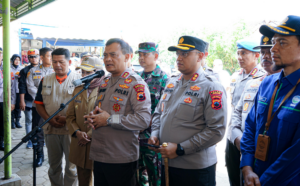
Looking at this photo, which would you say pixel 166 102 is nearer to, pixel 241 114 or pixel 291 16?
pixel 241 114

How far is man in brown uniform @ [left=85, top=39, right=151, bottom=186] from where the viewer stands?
205 cm

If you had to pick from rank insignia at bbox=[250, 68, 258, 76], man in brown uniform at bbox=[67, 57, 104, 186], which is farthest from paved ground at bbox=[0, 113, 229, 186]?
rank insignia at bbox=[250, 68, 258, 76]

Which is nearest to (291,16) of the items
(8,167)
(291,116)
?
(291,116)

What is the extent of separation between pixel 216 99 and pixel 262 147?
52 cm

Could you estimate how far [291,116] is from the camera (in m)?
1.28

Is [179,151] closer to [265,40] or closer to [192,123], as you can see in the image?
[192,123]

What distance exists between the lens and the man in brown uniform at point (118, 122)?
80.6 inches

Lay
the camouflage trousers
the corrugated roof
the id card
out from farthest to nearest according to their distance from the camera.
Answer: the corrugated roof < the camouflage trousers < the id card

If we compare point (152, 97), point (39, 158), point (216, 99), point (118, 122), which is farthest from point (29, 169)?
point (216, 99)

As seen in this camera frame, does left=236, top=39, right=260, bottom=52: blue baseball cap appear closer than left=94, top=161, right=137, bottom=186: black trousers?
No

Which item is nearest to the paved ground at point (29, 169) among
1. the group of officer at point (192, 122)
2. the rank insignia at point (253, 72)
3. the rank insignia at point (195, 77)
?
the group of officer at point (192, 122)

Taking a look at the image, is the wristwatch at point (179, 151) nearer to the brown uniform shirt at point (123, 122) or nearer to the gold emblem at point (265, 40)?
the brown uniform shirt at point (123, 122)

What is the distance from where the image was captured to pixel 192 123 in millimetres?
1867

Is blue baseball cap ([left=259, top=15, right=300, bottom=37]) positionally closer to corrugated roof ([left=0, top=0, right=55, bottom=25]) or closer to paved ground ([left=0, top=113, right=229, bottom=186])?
paved ground ([left=0, top=113, right=229, bottom=186])
